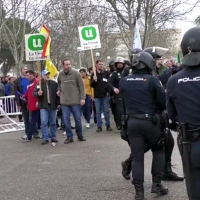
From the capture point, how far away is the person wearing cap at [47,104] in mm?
10070

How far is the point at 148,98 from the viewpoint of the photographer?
215 inches

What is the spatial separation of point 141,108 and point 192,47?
1651 mm

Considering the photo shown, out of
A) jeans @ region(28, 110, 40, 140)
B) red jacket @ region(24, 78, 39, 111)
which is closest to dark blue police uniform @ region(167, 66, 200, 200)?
red jacket @ region(24, 78, 39, 111)

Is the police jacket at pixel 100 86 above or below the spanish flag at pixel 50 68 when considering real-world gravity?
below

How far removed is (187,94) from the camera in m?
3.92

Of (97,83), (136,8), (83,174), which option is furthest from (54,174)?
(136,8)

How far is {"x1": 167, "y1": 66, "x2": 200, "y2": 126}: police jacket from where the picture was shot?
12.8 ft

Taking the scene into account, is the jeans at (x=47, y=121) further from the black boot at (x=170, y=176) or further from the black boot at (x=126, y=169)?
the black boot at (x=170, y=176)

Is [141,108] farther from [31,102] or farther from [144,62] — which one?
[31,102]

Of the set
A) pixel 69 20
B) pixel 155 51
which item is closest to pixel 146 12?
pixel 69 20

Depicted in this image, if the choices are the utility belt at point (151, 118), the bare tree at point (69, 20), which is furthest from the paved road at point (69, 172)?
the bare tree at point (69, 20)

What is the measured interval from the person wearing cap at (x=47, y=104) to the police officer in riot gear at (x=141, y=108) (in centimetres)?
473

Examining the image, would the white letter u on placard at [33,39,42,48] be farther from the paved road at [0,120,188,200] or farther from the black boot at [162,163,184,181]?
the black boot at [162,163,184,181]

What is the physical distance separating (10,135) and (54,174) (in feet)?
17.7
